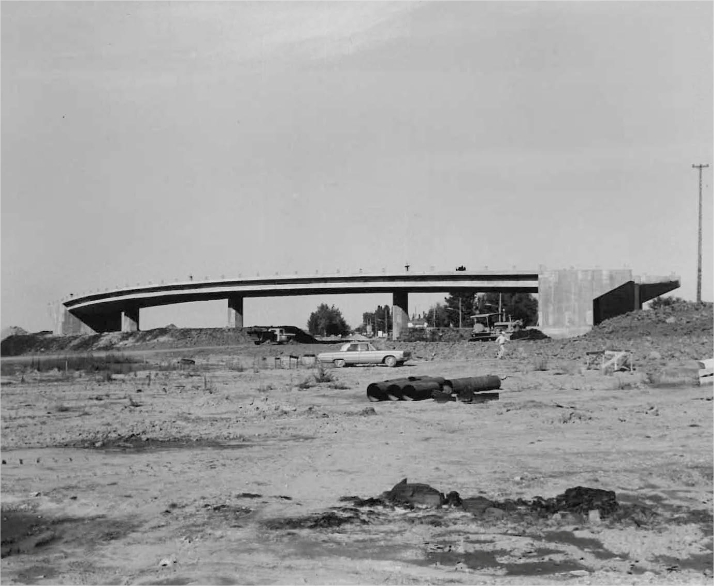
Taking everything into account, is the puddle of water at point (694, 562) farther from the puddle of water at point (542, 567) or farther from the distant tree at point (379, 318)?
the distant tree at point (379, 318)

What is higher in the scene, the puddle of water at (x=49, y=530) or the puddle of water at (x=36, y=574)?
the puddle of water at (x=49, y=530)

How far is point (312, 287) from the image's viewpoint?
3083 inches

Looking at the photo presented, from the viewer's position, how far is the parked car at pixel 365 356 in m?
36.8

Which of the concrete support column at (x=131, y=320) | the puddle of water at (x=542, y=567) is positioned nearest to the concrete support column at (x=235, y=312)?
the concrete support column at (x=131, y=320)

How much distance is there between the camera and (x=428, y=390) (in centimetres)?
2192

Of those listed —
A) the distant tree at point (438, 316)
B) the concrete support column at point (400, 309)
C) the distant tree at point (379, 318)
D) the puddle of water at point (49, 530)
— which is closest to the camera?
the puddle of water at point (49, 530)

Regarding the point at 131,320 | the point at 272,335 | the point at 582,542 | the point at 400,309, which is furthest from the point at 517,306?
the point at 582,542

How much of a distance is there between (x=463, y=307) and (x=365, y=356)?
8961 centimetres

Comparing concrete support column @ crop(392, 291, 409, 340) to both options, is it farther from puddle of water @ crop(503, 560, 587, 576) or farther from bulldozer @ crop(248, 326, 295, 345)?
puddle of water @ crop(503, 560, 587, 576)

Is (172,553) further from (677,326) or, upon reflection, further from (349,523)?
(677,326)

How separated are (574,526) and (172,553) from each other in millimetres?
4278

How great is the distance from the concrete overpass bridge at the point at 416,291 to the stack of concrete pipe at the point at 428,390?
42.8 m

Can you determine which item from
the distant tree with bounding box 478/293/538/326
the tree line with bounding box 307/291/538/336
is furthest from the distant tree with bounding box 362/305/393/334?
the distant tree with bounding box 478/293/538/326

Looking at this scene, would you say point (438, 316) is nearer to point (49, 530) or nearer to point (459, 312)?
point (459, 312)
